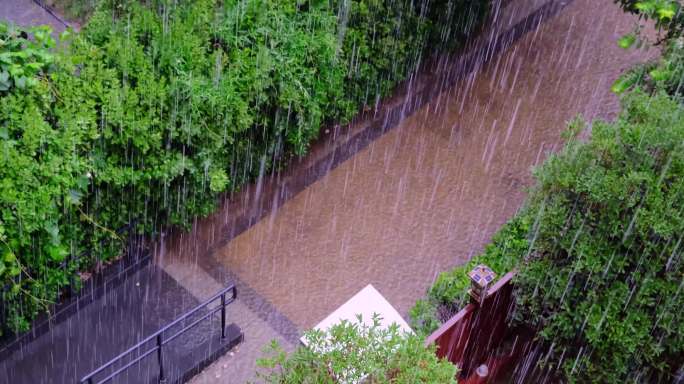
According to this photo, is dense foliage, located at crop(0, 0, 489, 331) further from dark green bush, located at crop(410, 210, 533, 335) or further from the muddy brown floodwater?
dark green bush, located at crop(410, 210, 533, 335)

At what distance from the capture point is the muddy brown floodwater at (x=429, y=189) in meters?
10.8

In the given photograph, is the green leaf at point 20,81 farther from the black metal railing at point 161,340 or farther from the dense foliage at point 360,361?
the dense foliage at point 360,361

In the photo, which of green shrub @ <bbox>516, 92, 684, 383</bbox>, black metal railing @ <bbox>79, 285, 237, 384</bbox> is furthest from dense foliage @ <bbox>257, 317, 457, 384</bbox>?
green shrub @ <bbox>516, 92, 684, 383</bbox>

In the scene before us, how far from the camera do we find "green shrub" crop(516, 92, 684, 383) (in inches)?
324

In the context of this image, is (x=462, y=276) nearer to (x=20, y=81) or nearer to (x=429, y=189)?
(x=429, y=189)

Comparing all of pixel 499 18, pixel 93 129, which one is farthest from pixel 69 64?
pixel 499 18

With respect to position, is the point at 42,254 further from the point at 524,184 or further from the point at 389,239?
the point at 524,184

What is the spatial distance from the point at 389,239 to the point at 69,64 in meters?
4.84

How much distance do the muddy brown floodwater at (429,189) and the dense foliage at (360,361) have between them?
321 centimetres

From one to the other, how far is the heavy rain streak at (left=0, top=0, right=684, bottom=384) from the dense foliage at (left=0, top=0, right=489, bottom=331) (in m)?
0.03

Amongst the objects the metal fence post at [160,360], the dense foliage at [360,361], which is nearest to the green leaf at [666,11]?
the dense foliage at [360,361]

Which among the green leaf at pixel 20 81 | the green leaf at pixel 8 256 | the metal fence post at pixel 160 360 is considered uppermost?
the green leaf at pixel 20 81

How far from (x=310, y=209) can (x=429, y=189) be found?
6.14 feet

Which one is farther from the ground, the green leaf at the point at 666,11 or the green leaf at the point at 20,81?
the green leaf at the point at 666,11
